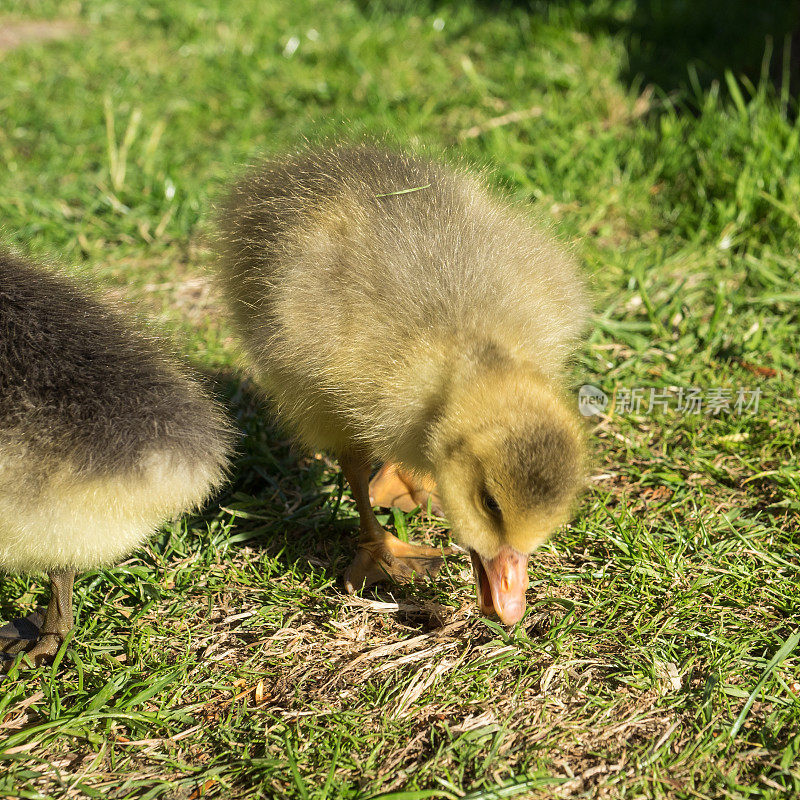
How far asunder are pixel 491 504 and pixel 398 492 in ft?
3.10

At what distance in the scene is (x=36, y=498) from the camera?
189cm

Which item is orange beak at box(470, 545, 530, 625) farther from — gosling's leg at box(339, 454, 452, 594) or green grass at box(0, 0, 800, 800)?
gosling's leg at box(339, 454, 452, 594)

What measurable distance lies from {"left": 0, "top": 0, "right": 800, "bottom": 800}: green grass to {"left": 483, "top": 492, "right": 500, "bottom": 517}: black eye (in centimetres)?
46

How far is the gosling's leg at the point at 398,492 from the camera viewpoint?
2.85 metres

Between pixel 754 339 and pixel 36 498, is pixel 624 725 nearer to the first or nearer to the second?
pixel 36 498

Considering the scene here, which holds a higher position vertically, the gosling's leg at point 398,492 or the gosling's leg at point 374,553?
the gosling's leg at point 374,553

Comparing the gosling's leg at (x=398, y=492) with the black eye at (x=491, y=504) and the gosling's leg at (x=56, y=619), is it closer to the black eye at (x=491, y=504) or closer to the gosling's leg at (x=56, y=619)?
the black eye at (x=491, y=504)

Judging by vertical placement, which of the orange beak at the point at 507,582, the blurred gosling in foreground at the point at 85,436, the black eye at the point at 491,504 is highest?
the blurred gosling in foreground at the point at 85,436

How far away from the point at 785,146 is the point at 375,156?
2198 millimetres

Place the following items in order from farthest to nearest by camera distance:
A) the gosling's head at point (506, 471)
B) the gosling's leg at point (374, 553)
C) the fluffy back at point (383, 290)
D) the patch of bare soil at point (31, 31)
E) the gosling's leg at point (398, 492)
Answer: the patch of bare soil at point (31, 31) < the gosling's leg at point (398, 492) < the gosling's leg at point (374, 553) < the fluffy back at point (383, 290) < the gosling's head at point (506, 471)

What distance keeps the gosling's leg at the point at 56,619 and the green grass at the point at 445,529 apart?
64 millimetres

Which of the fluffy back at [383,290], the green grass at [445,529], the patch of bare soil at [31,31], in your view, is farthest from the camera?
the patch of bare soil at [31,31]

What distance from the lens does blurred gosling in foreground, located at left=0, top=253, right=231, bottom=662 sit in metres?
1.90

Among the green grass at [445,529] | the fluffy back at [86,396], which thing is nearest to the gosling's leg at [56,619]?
the green grass at [445,529]
